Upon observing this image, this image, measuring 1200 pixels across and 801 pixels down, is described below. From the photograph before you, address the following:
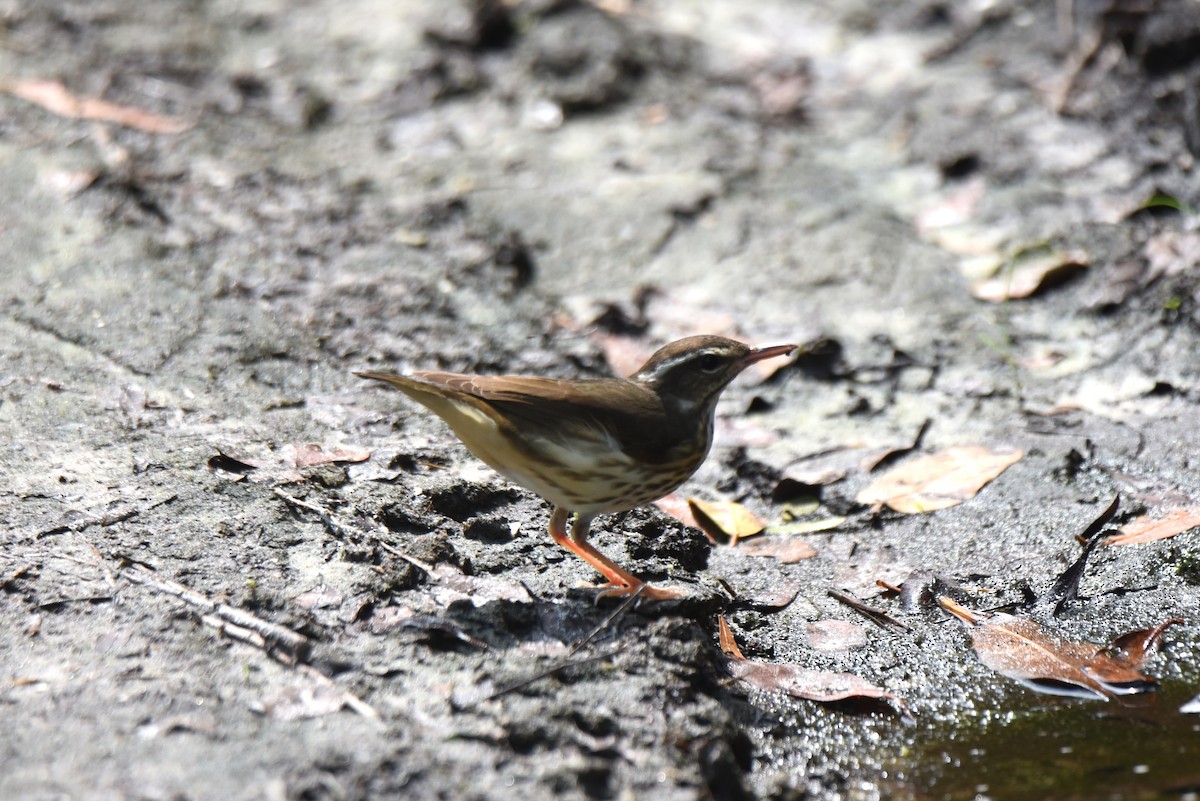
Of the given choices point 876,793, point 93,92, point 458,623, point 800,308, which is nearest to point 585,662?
point 458,623

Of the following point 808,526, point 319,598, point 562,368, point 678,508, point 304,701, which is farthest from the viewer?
point 562,368

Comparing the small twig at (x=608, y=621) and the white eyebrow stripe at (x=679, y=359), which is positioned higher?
the white eyebrow stripe at (x=679, y=359)

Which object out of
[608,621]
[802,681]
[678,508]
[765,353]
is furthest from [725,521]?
[608,621]

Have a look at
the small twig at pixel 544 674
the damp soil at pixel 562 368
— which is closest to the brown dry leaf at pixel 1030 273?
the damp soil at pixel 562 368

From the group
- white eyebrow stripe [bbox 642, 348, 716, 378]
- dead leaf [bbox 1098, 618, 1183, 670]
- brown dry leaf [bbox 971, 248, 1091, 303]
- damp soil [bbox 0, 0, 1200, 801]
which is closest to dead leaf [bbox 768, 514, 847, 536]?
damp soil [bbox 0, 0, 1200, 801]

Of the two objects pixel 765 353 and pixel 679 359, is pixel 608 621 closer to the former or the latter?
pixel 679 359

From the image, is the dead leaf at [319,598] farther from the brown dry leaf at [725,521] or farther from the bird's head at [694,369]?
the brown dry leaf at [725,521]
